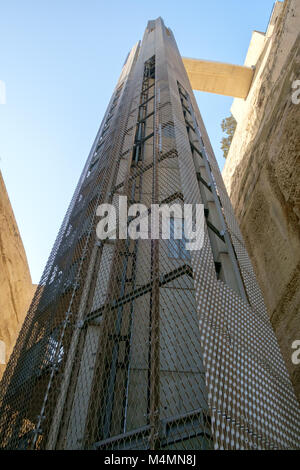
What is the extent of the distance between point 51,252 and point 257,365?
4955 millimetres

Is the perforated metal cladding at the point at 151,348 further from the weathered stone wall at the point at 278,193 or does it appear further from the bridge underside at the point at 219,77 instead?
the bridge underside at the point at 219,77

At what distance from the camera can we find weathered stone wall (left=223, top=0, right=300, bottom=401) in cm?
727

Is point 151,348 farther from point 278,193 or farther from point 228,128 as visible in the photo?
point 228,128

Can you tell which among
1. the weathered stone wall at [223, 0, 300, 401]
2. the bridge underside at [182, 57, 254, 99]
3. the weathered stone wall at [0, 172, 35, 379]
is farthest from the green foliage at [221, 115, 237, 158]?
the weathered stone wall at [0, 172, 35, 379]

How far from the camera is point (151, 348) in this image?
10.0 ft

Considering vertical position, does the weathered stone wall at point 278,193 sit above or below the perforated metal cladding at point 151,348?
above

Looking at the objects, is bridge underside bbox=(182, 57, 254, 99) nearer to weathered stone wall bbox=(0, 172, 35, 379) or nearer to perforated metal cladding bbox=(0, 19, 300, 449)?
weathered stone wall bbox=(0, 172, 35, 379)

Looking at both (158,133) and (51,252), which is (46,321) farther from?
(158,133)

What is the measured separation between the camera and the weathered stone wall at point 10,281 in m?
9.73

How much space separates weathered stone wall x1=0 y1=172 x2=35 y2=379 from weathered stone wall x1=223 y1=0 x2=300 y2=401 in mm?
7240

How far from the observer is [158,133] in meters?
6.53

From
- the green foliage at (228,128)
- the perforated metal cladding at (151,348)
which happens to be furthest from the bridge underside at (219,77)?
the perforated metal cladding at (151,348)

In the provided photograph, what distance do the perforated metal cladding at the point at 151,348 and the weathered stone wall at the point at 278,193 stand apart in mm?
2380
